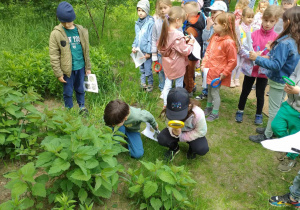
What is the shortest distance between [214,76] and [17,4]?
611 cm

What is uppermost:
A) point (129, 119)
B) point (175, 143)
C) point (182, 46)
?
point (182, 46)

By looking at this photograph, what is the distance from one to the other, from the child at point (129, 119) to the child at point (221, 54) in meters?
1.33

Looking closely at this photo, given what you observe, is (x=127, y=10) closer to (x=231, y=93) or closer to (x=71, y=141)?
(x=231, y=93)

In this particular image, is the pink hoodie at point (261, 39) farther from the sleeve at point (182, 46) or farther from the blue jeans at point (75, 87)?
the blue jeans at point (75, 87)

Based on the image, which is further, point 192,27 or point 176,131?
point 192,27

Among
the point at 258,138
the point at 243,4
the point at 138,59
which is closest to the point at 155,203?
the point at 258,138

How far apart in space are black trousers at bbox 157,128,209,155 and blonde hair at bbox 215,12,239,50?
64.3 inches

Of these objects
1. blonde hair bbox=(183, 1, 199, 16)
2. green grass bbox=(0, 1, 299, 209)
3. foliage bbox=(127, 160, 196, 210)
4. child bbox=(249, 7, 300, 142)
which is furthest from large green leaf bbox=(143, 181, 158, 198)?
blonde hair bbox=(183, 1, 199, 16)

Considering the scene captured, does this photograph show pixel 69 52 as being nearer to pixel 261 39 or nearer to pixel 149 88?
pixel 149 88

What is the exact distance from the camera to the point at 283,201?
265cm

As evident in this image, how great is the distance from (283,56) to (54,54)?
9.61 feet

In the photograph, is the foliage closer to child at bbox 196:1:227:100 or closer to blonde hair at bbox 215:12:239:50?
blonde hair at bbox 215:12:239:50

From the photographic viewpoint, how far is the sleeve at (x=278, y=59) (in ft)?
9.82

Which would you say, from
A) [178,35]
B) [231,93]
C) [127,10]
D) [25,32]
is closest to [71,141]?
[178,35]
